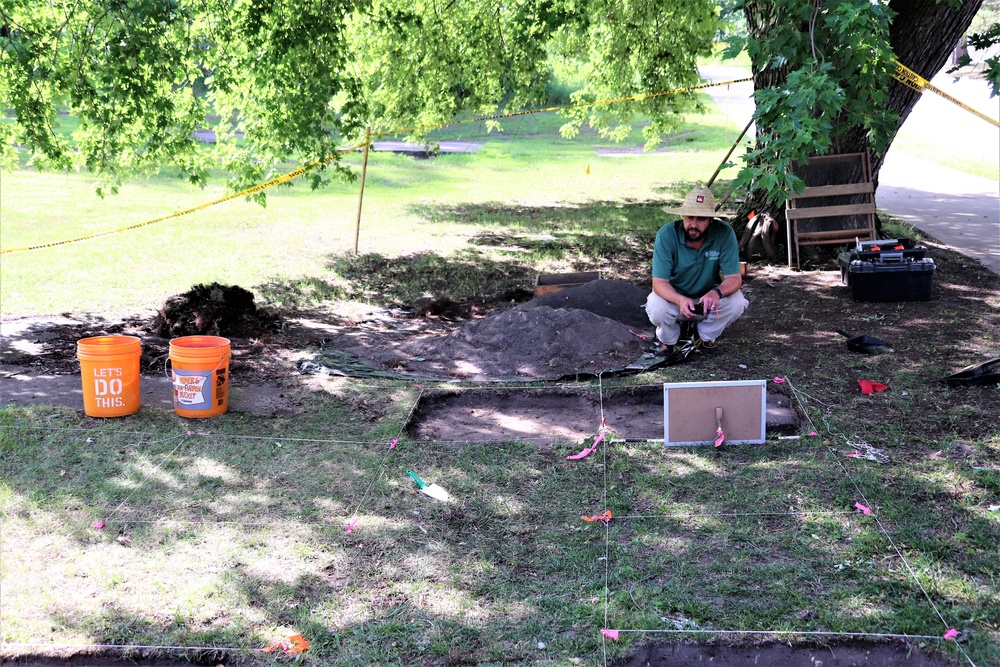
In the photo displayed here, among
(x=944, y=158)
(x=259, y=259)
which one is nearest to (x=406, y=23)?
(x=259, y=259)

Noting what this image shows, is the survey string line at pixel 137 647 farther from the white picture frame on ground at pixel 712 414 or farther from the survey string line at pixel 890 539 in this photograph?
the white picture frame on ground at pixel 712 414

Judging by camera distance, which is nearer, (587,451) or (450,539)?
(450,539)

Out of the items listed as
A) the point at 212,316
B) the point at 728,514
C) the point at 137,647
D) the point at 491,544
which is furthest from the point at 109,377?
the point at 728,514

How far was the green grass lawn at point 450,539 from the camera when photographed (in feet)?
12.5

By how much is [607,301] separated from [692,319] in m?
1.24

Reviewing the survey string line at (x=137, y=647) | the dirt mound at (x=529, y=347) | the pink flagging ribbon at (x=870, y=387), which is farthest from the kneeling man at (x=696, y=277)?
the survey string line at (x=137, y=647)

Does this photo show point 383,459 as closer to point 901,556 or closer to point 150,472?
point 150,472

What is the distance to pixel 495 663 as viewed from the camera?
3.59 metres

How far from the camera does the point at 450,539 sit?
4578 millimetres

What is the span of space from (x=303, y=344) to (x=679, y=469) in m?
3.98

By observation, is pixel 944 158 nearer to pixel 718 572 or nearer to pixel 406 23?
pixel 406 23

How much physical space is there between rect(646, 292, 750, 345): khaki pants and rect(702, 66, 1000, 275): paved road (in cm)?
224

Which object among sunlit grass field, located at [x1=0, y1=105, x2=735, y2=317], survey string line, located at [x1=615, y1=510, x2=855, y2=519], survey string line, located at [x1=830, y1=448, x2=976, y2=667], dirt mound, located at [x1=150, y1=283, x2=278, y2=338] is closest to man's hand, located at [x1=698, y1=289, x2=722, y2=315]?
survey string line, located at [x1=830, y1=448, x2=976, y2=667]

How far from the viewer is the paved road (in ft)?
40.1
